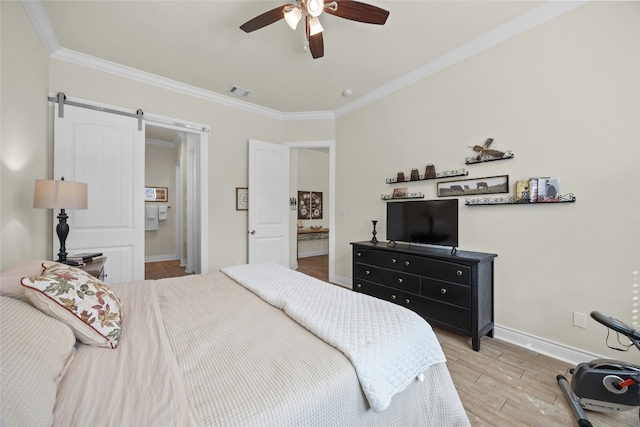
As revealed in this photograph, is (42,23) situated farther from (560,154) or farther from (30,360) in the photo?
(560,154)

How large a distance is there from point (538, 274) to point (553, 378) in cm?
76

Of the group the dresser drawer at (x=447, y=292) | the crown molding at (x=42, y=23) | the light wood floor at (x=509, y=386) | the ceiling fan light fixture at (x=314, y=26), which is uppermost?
the crown molding at (x=42, y=23)

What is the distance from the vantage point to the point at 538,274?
7.22 feet

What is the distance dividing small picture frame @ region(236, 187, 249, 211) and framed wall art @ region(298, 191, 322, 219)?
267 cm

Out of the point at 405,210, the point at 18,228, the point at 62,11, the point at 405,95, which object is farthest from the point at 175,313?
the point at 405,95

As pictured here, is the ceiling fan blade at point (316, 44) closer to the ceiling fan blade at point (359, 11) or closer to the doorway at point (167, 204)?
the ceiling fan blade at point (359, 11)

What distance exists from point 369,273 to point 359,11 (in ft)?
8.06

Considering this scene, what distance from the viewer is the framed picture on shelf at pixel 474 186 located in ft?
7.83

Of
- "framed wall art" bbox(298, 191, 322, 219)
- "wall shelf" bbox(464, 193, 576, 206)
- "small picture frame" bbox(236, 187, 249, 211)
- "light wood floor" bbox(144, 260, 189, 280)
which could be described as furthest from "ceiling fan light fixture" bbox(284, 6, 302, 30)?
"framed wall art" bbox(298, 191, 322, 219)

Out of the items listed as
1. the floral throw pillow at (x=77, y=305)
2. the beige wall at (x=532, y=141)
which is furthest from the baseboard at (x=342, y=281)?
the floral throw pillow at (x=77, y=305)

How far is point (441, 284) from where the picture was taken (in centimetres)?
239

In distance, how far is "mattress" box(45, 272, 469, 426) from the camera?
2.40 ft

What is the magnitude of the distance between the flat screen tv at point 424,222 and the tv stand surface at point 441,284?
16 cm

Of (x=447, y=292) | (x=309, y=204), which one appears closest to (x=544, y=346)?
(x=447, y=292)
